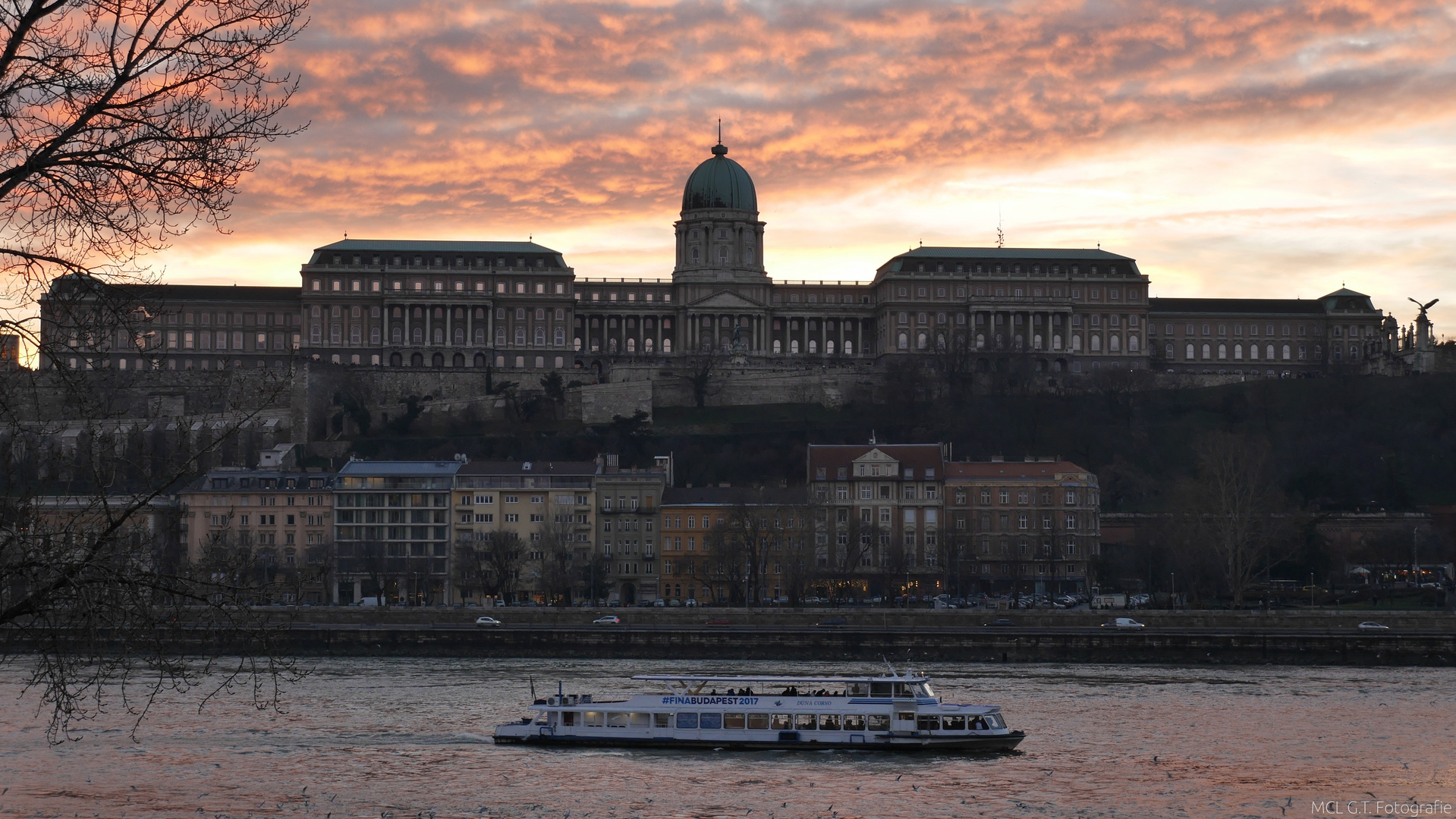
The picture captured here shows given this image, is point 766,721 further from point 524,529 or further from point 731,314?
point 731,314

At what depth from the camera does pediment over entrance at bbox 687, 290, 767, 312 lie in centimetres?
16338

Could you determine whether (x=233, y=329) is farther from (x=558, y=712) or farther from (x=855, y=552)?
(x=558, y=712)

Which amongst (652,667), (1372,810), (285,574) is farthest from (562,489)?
(1372,810)

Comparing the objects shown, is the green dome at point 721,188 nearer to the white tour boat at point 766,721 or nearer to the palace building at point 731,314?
the palace building at point 731,314

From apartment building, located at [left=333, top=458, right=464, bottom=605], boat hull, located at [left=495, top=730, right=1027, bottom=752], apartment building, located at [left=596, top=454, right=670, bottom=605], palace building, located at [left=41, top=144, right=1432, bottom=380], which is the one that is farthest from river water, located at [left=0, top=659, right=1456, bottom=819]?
palace building, located at [left=41, top=144, right=1432, bottom=380]

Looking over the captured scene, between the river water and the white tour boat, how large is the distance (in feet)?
2.38

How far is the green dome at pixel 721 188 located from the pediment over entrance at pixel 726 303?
11566 mm

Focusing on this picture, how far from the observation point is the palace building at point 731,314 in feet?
516

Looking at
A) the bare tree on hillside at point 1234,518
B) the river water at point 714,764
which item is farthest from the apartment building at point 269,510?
the bare tree on hillside at point 1234,518

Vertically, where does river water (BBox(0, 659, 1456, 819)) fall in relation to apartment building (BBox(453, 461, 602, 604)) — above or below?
below

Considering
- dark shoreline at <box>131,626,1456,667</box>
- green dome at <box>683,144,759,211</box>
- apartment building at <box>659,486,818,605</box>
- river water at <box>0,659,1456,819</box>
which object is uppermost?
green dome at <box>683,144,759,211</box>

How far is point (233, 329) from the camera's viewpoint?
15738 centimetres

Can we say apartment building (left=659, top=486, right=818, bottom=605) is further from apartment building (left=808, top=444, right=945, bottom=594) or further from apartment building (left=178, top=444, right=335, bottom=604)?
apartment building (left=178, top=444, right=335, bottom=604)

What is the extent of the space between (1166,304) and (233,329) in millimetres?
92009
